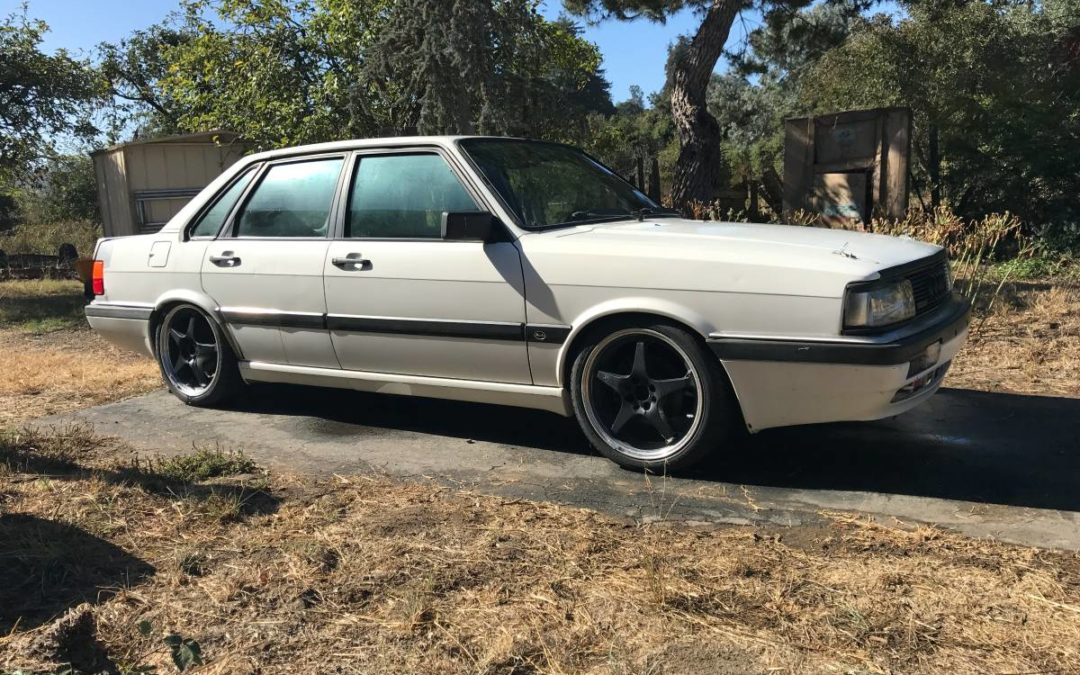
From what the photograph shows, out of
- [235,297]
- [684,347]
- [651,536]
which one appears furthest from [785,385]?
[235,297]

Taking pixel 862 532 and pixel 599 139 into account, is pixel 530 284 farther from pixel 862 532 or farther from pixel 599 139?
pixel 599 139

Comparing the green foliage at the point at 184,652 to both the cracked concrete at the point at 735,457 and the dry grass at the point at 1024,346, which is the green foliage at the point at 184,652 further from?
the dry grass at the point at 1024,346

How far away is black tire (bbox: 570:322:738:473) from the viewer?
3650 mm

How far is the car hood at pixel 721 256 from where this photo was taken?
342 cm

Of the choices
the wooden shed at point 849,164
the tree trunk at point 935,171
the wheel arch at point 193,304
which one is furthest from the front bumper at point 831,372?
the tree trunk at point 935,171

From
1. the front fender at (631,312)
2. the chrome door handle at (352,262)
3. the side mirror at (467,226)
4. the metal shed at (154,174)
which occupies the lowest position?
the front fender at (631,312)

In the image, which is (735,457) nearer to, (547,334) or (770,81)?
(547,334)

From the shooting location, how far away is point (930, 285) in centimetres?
383

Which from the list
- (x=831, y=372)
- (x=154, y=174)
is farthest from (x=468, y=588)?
(x=154, y=174)

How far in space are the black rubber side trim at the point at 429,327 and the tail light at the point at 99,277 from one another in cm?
206

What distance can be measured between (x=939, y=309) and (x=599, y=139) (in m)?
15.0

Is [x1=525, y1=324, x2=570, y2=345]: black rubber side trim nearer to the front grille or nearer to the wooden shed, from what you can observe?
the front grille

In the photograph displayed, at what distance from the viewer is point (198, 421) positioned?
5.12 metres

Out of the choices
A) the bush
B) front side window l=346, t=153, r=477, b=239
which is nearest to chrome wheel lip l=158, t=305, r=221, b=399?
front side window l=346, t=153, r=477, b=239
